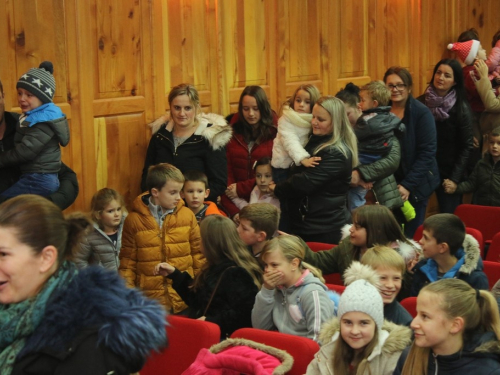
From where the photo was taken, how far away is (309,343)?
3322 millimetres

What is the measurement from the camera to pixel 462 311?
294 cm

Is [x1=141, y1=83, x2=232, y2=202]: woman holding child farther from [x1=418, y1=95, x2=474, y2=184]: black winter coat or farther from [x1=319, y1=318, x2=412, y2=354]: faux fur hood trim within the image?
[x1=319, y1=318, x2=412, y2=354]: faux fur hood trim

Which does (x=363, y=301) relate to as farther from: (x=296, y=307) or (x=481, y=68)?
(x=481, y=68)

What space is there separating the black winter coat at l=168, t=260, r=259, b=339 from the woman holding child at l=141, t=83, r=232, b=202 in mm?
1506

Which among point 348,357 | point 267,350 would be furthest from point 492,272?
point 267,350

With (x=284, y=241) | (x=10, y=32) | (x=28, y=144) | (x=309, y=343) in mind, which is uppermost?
(x=10, y=32)

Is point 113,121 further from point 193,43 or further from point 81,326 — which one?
point 81,326

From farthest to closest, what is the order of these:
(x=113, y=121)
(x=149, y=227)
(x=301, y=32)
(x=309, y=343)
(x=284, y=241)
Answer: (x=301, y=32) < (x=113, y=121) < (x=149, y=227) < (x=284, y=241) < (x=309, y=343)

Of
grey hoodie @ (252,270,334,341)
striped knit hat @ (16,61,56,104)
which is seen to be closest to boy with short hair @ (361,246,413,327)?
grey hoodie @ (252,270,334,341)

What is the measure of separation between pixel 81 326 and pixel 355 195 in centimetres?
409

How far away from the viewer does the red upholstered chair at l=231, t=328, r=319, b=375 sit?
3.30 meters

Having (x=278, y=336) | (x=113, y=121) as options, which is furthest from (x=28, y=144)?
(x=278, y=336)

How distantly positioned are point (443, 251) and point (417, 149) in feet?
8.01

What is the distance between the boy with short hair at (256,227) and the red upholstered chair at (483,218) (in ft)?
6.32
